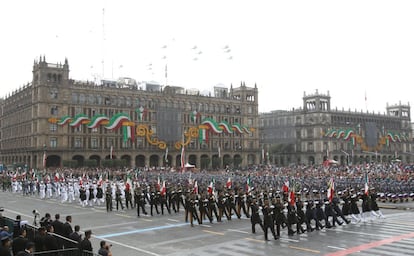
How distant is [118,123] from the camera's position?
55.7 meters

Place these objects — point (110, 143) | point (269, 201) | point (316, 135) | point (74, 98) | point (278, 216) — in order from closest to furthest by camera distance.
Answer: point (278, 216)
point (269, 201)
point (74, 98)
point (110, 143)
point (316, 135)

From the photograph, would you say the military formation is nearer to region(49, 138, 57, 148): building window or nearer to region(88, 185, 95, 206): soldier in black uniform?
region(88, 185, 95, 206): soldier in black uniform

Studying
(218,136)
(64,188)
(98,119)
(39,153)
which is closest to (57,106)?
(39,153)

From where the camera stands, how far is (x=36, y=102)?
2625 inches

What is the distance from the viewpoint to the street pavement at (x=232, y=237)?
539 inches

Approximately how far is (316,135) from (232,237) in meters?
83.8

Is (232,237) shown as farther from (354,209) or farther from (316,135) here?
(316,135)

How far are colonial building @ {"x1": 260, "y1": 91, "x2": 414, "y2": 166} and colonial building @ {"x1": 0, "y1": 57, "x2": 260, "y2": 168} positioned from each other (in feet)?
38.6

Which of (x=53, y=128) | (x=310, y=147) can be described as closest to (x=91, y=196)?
(x=53, y=128)

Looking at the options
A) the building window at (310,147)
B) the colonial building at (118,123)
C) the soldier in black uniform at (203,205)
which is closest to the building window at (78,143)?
the colonial building at (118,123)

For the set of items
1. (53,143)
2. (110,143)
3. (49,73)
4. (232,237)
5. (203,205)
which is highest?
(49,73)

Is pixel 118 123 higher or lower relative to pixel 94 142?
higher

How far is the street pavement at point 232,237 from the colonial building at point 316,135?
75504 millimetres

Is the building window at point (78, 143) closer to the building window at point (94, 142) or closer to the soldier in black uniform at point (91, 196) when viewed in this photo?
the building window at point (94, 142)
